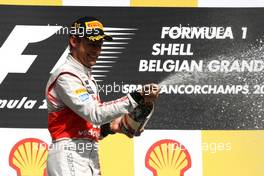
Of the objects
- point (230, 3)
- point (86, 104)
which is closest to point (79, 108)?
point (86, 104)

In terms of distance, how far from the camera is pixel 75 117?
12.6 feet

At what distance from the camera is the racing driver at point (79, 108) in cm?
374

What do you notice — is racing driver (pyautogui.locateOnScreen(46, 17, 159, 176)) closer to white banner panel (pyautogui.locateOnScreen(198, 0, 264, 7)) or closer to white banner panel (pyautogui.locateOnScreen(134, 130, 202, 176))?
white banner panel (pyautogui.locateOnScreen(134, 130, 202, 176))

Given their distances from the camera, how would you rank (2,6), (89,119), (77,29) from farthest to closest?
(2,6) → (77,29) → (89,119)

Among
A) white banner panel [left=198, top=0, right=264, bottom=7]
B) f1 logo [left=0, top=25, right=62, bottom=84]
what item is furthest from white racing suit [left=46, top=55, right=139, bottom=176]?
white banner panel [left=198, top=0, right=264, bottom=7]

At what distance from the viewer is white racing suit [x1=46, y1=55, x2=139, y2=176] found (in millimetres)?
3738

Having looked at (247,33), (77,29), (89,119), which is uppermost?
(247,33)

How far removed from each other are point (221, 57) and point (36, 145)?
1.60 m

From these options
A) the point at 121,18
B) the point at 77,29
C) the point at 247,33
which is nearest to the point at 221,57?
the point at 247,33

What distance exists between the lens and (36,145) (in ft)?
18.4

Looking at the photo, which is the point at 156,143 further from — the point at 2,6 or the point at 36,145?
the point at 2,6

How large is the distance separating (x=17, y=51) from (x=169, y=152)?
55.7 inches

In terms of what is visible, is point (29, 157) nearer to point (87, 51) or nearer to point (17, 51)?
point (17, 51)

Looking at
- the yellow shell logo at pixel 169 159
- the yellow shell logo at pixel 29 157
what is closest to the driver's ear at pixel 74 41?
the yellow shell logo at pixel 29 157
